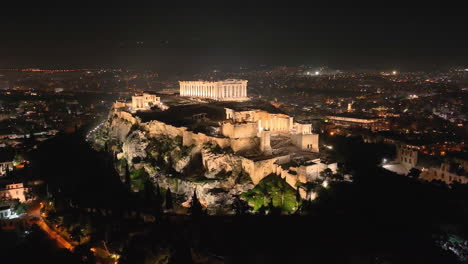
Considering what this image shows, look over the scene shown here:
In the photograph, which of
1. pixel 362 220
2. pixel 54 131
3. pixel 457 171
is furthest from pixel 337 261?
pixel 54 131

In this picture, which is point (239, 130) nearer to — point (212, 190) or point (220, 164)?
point (220, 164)

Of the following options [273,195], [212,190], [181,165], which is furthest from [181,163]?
[273,195]

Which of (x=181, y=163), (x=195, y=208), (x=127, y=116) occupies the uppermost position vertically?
(x=127, y=116)

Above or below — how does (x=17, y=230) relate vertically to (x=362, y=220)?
below

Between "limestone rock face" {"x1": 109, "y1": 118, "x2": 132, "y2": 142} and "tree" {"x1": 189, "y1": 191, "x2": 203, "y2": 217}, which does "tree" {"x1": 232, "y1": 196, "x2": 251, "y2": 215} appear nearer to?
"tree" {"x1": 189, "y1": 191, "x2": 203, "y2": 217}

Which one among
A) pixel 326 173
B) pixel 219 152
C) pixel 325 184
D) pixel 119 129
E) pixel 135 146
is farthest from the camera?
pixel 119 129

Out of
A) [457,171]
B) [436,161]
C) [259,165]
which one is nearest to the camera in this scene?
[259,165]

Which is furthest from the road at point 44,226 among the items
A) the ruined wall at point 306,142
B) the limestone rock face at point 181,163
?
the ruined wall at point 306,142

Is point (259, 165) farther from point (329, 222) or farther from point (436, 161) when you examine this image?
point (436, 161)
